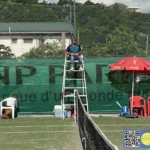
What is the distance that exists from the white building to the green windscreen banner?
11.3m

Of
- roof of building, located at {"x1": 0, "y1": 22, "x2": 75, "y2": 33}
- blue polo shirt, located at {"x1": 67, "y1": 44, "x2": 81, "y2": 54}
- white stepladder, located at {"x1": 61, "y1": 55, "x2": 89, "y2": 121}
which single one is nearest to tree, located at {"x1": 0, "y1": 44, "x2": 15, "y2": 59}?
roof of building, located at {"x1": 0, "y1": 22, "x2": 75, "y2": 33}

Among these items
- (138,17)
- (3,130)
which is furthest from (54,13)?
(3,130)

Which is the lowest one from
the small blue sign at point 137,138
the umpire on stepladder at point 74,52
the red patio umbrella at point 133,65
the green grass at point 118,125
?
the green grass at point 118,125

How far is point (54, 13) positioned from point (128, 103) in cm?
1159

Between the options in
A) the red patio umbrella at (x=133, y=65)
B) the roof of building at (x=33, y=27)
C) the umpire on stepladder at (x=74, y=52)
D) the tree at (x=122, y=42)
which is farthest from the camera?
the roof of building at (x=33, y=27)

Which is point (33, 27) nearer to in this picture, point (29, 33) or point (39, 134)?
point (29, 33)

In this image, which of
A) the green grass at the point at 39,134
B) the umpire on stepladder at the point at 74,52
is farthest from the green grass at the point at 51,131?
the umpire on stepladder at the point at 74,52

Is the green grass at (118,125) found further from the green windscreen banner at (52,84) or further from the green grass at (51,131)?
the green windscreen banner at (52,84)

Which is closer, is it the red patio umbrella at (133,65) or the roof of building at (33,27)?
the red patio umbrella at (133,65)

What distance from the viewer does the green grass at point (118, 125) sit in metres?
11.7

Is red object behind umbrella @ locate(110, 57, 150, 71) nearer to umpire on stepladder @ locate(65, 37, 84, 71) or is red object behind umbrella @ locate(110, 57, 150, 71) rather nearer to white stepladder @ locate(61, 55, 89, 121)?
umpire on stepladder @ locate(65, 37, 84, 71)

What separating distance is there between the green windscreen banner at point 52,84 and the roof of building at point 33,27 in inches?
441

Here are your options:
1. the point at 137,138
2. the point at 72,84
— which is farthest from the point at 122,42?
the point at 137,138

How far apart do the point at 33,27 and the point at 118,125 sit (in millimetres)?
19916
